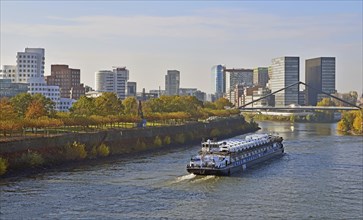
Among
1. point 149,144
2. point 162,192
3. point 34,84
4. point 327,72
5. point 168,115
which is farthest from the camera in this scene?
point 327,72

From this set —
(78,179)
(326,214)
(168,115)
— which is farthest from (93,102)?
(326,214)

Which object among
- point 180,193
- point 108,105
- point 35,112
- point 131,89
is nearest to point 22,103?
point 35,112

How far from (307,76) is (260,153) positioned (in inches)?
4874

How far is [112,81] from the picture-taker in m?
128

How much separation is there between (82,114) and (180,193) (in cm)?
2521

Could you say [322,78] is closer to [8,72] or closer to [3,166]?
[8,72]

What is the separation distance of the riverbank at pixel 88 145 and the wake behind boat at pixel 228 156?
742 centimetres

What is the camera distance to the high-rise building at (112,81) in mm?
127125

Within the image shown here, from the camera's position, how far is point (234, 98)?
6919 inches

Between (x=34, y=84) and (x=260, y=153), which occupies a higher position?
(x=34, y=84)

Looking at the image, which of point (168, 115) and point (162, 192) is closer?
point (162, 192)

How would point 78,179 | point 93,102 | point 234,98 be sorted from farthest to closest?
point 234,98 → point 93,102 → point 78,179

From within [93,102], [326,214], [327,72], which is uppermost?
[327,72]

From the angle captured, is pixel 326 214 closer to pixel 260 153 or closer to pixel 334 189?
pixel 334 189
